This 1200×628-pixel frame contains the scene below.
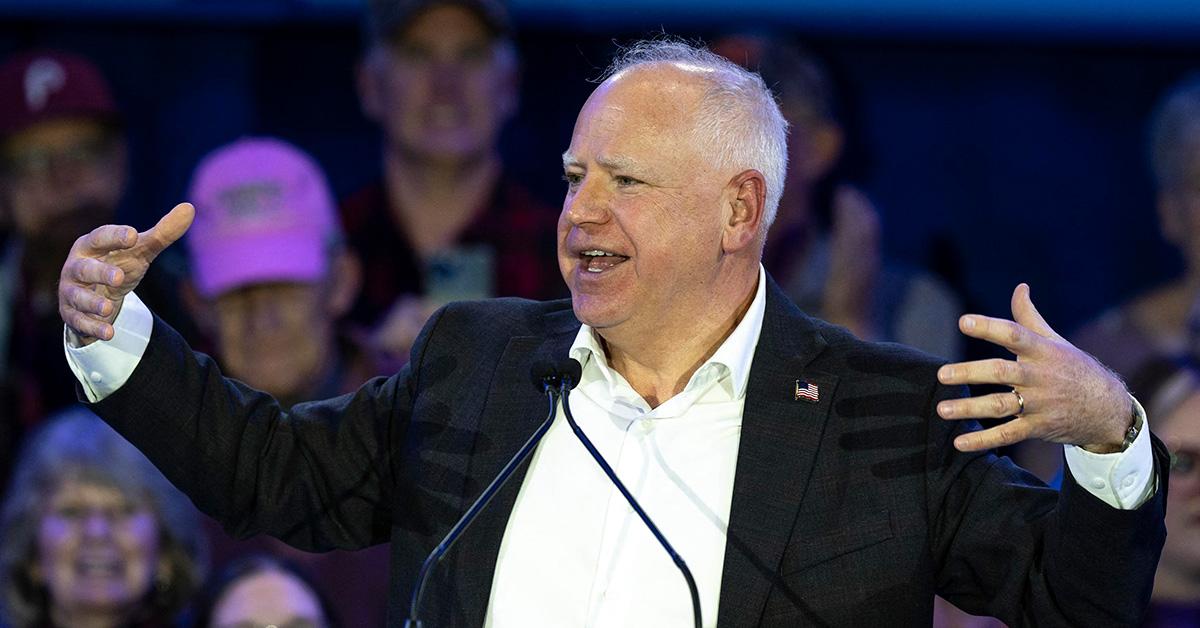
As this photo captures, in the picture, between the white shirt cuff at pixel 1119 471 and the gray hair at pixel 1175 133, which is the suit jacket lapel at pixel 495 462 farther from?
the gray hair at pixel 1175 133

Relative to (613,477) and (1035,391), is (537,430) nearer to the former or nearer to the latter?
(613,477)

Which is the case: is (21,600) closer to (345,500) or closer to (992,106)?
(345,500)

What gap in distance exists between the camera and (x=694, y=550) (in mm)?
2062

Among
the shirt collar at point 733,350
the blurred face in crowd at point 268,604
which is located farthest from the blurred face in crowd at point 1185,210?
the blurred face in crowd at point 268,604

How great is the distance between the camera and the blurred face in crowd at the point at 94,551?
367 cm

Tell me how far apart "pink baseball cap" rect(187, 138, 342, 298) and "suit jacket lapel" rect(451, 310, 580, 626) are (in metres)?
2.07

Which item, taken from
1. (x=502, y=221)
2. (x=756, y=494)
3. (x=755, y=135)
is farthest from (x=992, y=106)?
(x=756, y=494)

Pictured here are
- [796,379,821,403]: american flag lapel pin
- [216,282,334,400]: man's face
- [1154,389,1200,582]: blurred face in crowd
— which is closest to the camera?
[796,379,821,403]: american flag lapel pin

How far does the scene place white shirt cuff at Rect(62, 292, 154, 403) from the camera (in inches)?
77.9

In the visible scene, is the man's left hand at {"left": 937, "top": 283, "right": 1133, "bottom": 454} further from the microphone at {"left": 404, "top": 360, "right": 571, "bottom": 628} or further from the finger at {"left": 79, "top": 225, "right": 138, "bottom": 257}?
the finger at {"left": 79, "top": 225, "right": 138, "bottom": 257}

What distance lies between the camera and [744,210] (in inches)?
91.5

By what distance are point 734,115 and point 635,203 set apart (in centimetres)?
21

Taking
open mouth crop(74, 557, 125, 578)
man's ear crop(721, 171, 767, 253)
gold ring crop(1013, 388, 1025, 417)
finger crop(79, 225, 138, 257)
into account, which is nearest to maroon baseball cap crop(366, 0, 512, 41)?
open mouth crop(74, 557, 125, 578)

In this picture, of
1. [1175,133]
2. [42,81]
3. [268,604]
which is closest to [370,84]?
[42,81]
